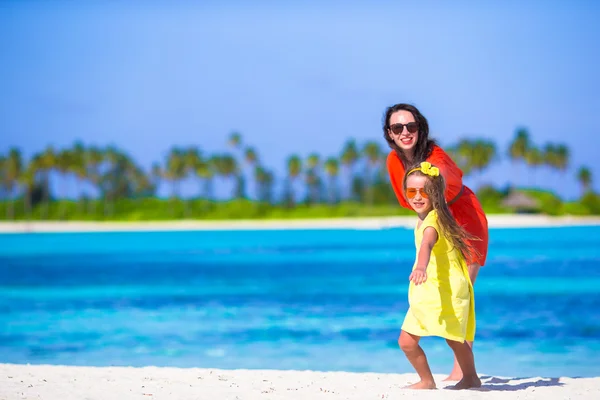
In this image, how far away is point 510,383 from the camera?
252 inches

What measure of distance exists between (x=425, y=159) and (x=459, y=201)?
40 centimetres

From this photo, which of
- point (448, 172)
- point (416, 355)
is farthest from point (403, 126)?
point (416, 355)

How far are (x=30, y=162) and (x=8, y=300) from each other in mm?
80579

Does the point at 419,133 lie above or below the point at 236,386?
above

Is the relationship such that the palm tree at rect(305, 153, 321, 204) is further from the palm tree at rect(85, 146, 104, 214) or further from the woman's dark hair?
the woman's dark hair

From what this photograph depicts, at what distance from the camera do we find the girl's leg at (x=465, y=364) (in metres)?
5.56

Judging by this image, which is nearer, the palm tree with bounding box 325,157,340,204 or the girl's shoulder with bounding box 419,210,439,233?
the girl's shoulder with bounding box 419,210,439,233

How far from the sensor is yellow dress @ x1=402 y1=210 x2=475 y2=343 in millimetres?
5133

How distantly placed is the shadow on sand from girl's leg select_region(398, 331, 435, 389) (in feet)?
1.44

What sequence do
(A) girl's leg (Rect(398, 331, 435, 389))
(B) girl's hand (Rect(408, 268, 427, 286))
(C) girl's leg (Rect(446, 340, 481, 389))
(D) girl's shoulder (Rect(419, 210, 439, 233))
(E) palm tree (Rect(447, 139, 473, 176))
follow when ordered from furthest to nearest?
(E) palm tree (Rect(447, 139, 473, 176)), (C) girl's leg (Rect(446, 340, 481, 389)), (A) girl's leg (Rect(398, 331, 435, 389)), (D) girl's shoulder (Rect(419, 210, 439, 233)), (B) girl's hand (Rect(408, 268, 427, 286))

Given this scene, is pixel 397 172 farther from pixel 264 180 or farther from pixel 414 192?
pixel 264 180

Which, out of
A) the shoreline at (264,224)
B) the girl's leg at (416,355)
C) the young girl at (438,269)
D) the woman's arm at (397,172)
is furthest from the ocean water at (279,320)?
the shoreline at (264,224)

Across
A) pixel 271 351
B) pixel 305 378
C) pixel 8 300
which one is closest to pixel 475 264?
pixel 305 378

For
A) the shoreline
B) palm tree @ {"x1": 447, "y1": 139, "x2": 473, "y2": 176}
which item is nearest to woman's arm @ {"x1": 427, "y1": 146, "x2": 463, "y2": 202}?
the shoreline
